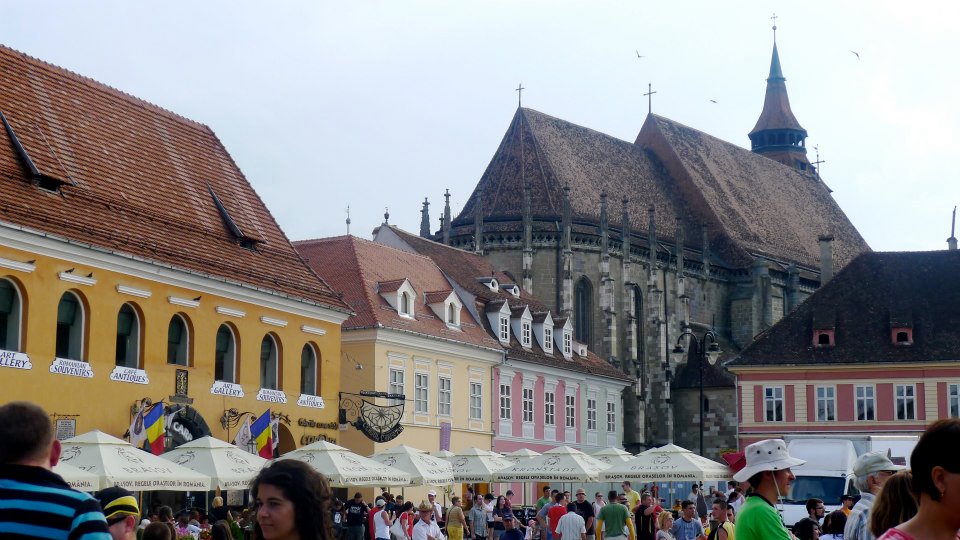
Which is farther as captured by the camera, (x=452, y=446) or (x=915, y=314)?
(x=915, y=314)

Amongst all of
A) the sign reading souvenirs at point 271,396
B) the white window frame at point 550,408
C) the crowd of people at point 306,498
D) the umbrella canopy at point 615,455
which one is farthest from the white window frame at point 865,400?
the crowd of people at point 306,498

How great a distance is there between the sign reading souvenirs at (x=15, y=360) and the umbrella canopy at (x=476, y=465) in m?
11.0

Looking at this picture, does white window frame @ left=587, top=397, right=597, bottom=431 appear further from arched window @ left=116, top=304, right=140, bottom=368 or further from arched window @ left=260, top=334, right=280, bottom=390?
arched window @ left=116, top=304, right=140, bottom=368

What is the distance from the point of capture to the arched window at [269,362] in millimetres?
38375

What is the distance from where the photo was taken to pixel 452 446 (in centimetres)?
5059

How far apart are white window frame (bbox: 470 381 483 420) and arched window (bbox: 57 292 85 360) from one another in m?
21.9

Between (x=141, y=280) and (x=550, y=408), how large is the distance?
27.3m

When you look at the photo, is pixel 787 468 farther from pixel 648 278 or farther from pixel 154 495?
pixel 648 278

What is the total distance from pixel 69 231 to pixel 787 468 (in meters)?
24.8

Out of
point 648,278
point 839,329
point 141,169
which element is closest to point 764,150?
point 648,278

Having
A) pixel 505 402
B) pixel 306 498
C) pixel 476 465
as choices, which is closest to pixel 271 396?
pixel 476 465

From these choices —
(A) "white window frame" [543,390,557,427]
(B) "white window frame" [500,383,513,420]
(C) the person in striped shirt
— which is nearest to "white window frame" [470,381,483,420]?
(B) "white window frame" [500,383,513,420]

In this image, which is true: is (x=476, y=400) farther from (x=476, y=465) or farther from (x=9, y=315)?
(x=9, y=315)

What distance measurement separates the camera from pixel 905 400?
58.3 m
